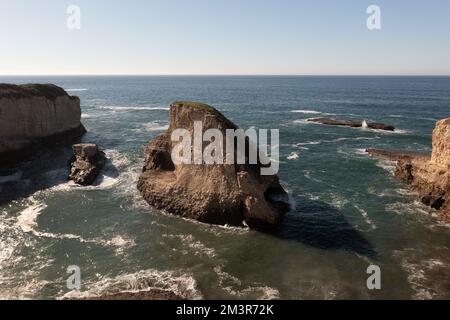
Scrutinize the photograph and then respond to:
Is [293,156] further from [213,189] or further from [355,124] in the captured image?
[355,124]

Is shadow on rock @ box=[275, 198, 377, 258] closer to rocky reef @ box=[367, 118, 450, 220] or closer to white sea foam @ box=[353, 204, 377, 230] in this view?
white sea foam @ box=[353, 204, 377, 230]

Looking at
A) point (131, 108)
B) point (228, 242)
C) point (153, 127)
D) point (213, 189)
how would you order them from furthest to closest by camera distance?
point (131, 108) → point (153, 127) → point (213, 189) → point (228, 242)

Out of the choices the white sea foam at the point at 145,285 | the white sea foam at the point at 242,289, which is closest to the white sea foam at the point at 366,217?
the white sea foam at the point at 242,289

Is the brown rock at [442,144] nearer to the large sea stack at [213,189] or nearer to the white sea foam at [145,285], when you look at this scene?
the large sea stack at [213,189]

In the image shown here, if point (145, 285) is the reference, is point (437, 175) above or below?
above

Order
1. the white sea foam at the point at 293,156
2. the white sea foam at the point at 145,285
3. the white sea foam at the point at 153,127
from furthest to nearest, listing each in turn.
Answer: the white sea foam at the point at 153,127 < the white sea foam at the point at 293,156 < the white sea foam at the point at 145,285

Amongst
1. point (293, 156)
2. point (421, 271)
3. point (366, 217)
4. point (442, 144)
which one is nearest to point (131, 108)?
point (293, 156)

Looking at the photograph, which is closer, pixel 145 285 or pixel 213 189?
pixel 145 285

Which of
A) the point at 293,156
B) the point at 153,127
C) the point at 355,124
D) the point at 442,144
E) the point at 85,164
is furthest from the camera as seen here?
the point at 355,124
